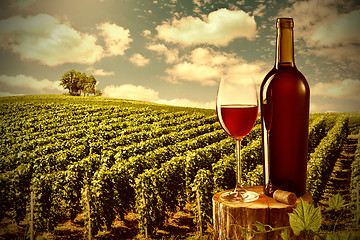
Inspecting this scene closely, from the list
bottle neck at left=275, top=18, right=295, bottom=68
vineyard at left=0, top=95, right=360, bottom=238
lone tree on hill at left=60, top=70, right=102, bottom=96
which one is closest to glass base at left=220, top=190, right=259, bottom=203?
bottle neck at left=275, top=18, right=295, bottom=68

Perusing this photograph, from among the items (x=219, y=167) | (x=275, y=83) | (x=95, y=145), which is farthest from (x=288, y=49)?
(x=95, y=145)

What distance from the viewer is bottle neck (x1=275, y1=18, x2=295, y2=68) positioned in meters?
1.74

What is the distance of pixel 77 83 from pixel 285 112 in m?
62.2

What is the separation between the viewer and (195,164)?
9766mm

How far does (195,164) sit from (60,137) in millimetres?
7107

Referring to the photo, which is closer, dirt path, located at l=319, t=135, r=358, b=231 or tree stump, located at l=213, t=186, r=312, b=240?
tree stump, located at l=213, t=186, r=312, b=240

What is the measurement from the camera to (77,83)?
60.2 meters

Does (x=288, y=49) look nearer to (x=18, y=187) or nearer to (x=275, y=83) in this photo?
(x=275, y=83)

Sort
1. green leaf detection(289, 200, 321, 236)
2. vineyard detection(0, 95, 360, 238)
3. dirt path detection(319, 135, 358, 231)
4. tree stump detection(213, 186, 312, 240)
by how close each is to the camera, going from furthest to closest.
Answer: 1. dirt path detection(319, 135, 358, 231)
2. vineyard detection(0, 95, 360, 238)
3. tree stump detection(213, 186, 312, 240)
4. green leaf detection(289, 200, 321, 236)

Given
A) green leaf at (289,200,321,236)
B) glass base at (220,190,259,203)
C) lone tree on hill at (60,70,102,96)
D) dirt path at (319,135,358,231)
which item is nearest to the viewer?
green leaf at (289,200,321,236)

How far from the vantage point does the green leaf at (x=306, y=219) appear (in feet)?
1.46

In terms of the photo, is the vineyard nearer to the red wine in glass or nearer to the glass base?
the glass base

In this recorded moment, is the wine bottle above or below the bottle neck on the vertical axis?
below

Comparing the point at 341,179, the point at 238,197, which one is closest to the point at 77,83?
the point at 341,179
